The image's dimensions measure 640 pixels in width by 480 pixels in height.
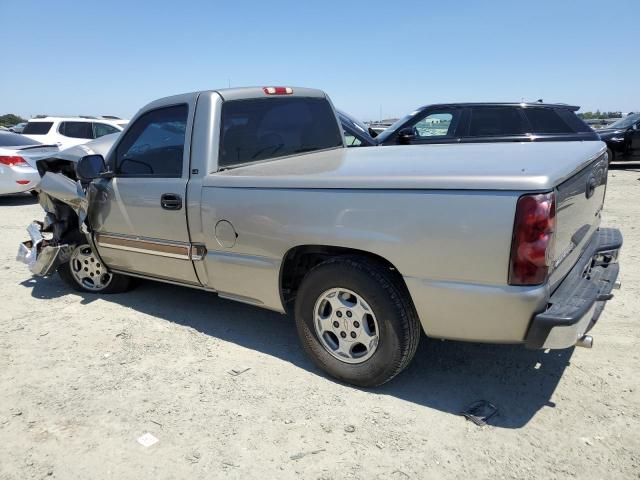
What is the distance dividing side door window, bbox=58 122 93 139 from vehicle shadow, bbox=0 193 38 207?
→ 2623mm

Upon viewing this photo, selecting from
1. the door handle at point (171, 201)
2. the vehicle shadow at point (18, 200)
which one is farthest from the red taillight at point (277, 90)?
the vehicle shadow at point (18, 200)

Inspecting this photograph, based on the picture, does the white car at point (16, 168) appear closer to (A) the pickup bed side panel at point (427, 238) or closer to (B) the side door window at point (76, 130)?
(B) the side door window at point (76, 130)

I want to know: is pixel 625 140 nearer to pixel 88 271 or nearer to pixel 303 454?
pixel 88 271

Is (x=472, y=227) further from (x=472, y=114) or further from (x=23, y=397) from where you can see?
(x=472, y=114)

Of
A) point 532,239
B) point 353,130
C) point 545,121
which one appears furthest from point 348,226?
point 545,121

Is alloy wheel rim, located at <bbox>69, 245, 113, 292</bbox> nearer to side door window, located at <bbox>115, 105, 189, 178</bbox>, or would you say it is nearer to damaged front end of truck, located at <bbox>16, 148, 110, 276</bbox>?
damaged front end of truck, located at <bbox>16, 148, 110, 276</bbox>

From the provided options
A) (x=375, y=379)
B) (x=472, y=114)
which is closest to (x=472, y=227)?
(x=375, y=379)

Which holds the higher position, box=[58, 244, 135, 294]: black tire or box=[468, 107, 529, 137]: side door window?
box=[468, 107, 529, 137]: side door window

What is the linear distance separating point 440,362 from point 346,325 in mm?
838

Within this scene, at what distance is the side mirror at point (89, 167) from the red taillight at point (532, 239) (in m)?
3.27

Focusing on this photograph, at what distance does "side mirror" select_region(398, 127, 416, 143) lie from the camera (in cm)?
769

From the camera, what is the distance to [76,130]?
13.4m

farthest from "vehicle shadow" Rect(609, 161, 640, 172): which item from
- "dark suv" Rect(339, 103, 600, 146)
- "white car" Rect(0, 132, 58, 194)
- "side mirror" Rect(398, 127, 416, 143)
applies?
"white car" Rect(0, 132, 58, 194)

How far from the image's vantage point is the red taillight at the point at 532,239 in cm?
228
